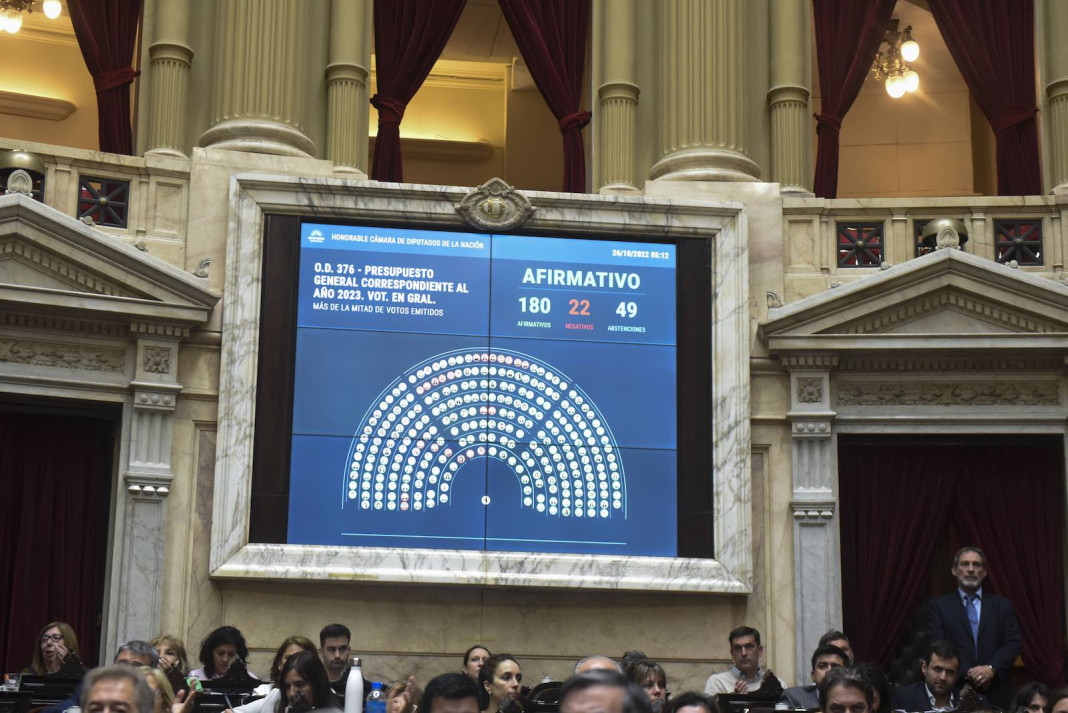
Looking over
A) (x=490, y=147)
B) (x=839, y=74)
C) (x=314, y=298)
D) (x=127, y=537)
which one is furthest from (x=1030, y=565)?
(x=490, y=147)

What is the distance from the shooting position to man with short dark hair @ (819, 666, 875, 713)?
560cm

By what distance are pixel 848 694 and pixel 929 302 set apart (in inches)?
243

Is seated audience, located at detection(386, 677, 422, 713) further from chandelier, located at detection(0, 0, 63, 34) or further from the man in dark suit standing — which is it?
chandelier, located at detection(0, 0, 63, 34)

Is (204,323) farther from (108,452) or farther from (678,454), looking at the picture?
→ (678,454)

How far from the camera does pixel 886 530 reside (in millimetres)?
11539

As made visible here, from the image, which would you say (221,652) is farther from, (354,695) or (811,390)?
(811,390)

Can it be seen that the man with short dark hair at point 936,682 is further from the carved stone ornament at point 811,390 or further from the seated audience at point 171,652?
the seated audience at point 171,652

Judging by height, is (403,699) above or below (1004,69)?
below

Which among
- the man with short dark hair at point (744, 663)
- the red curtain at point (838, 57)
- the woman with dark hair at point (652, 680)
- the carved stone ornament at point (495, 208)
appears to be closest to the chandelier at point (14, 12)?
the carved stone ornament at point (495, 208)

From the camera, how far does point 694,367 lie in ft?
37.1

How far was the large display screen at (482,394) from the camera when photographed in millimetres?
A: 10922

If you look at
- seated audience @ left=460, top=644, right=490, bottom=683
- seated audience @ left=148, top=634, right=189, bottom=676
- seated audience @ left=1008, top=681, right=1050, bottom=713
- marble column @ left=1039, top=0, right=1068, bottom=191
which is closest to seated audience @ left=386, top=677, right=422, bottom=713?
seated audience @ left=460, top=644, right=490, bottom=683

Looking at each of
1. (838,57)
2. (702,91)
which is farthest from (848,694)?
(838,57)

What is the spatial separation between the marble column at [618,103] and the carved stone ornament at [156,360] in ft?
11.0
